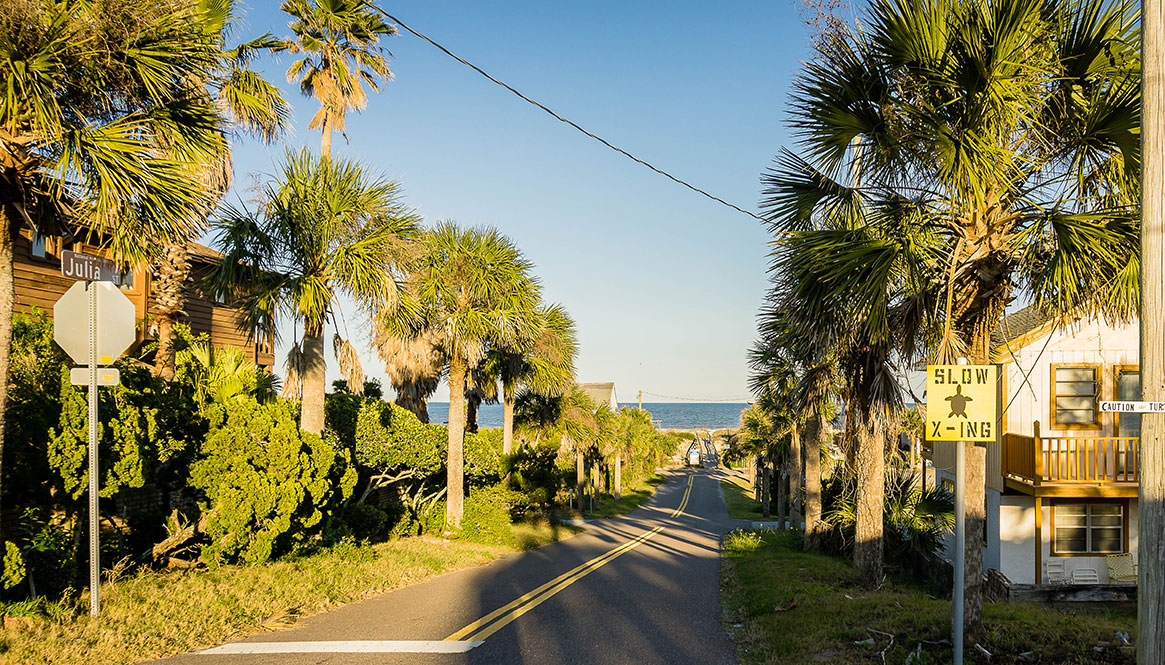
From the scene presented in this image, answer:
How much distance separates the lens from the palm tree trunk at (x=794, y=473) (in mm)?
29000

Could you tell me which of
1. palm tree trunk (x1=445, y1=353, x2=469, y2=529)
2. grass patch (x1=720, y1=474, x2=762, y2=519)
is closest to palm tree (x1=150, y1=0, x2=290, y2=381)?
palm tree trunk (x1=445, y1=353, x2=469, y2=529)

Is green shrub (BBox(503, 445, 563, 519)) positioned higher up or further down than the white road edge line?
further down

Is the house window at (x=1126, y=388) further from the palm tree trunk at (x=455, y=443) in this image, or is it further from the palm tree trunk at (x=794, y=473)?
the palm tree trunk at (x=455, y=443)

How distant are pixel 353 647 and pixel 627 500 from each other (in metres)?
46.6

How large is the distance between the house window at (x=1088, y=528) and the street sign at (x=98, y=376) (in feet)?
58.5

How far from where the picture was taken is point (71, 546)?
8.73 m

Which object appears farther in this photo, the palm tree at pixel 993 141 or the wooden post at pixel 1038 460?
the wooden post at pixel 1038 460

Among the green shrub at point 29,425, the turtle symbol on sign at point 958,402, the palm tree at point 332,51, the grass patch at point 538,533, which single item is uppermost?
the palm tree at point 332,51

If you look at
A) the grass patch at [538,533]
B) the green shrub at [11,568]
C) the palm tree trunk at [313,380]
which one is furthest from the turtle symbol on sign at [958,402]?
the grass patch at [538,533]

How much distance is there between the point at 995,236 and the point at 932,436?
9.08 feet

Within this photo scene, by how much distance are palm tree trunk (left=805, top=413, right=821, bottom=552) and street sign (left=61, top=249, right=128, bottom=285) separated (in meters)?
16.9

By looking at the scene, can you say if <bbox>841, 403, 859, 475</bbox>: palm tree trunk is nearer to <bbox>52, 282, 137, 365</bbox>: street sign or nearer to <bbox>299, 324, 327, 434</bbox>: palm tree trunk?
→ <bbox>299, 324, 327, 434</bbox>: palm tree trunk

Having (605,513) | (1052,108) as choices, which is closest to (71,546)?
(1052,108)

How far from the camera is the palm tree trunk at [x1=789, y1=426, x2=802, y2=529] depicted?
95.1 ft
